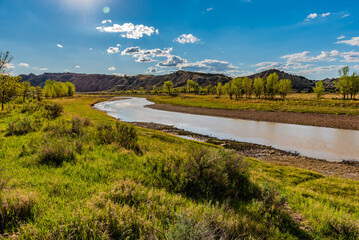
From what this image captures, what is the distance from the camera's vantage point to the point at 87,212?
3.38 metres

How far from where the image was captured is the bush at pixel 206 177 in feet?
17.3

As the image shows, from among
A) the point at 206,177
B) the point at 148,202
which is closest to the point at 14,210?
the point at 148,202

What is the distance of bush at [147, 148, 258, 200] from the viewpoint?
528cm

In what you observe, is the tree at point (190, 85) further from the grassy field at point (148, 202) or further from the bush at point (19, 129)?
the grassy field at point (148, 202)

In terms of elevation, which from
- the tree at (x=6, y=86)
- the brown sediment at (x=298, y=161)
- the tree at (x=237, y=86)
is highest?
the tree at (x=237, y=86)

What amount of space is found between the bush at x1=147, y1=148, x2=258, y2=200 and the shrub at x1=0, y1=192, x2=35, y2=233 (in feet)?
10.1

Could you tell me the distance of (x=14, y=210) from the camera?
3.31 m

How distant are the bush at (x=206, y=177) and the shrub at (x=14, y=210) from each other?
3.07m

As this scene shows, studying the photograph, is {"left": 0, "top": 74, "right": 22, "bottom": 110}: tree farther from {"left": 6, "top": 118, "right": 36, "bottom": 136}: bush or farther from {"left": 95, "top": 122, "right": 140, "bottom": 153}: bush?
{"left": 95, "top": 122, "right": 140, "bottom": 153}: bush

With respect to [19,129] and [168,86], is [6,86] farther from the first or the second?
[168,86]

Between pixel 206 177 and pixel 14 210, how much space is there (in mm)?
4620

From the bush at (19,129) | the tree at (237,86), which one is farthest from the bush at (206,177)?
the tree at (237,86)

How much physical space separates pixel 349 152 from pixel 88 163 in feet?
78.1

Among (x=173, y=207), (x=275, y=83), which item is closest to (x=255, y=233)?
(x=173, y=207)
